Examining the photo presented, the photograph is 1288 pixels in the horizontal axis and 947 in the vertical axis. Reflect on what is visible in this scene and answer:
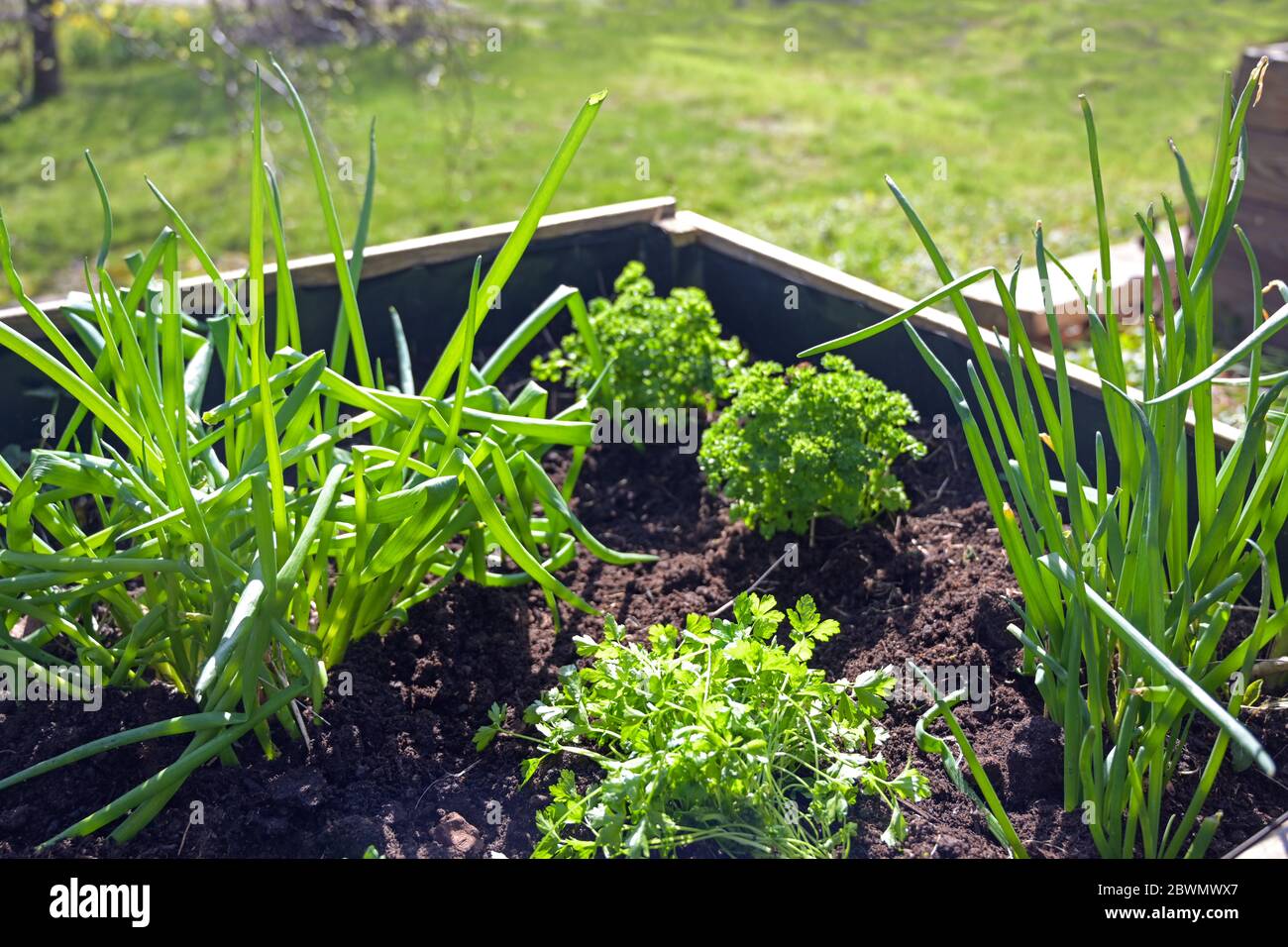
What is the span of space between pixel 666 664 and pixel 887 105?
599cm

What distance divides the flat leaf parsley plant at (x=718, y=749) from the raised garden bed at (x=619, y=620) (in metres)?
0.10

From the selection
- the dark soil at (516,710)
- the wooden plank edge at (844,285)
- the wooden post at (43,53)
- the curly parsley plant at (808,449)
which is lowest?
the dark soil at (516,710)

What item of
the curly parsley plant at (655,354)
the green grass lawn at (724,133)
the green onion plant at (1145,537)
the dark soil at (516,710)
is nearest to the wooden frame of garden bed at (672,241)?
the curly parsley plant at (655,354)

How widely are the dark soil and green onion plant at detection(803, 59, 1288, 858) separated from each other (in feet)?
0.33

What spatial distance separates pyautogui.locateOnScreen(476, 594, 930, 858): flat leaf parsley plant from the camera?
1562mm

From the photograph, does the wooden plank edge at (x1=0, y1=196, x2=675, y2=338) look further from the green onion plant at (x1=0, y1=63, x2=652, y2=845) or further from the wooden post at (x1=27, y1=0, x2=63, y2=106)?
the wooden post at (x1=27, y1=0, x2=63, y2=106)

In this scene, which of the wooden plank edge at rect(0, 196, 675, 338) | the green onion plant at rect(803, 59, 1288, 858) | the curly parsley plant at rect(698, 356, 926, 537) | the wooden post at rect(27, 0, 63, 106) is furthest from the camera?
the wooden post at rect(27, 0, 63, 106)

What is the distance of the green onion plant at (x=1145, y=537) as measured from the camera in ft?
A: 5.08

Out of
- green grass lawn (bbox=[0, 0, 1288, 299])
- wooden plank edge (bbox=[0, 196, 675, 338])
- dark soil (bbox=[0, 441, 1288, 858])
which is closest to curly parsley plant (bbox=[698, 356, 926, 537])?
dark soil (bbox=[0, 441, 1288, 858])

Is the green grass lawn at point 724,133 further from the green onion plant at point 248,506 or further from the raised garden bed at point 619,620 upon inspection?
the green onion plant at point 248,506

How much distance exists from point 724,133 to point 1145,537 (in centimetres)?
533

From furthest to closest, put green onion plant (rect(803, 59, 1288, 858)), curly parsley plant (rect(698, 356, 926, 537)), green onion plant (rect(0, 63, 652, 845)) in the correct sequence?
1. curly parsley plant (rect(698, 356, 926, 537))
2. green onion plant (rect(0, 63, 652, 845))
3. green onion plant (rect(803, 59, 1288, 858))
